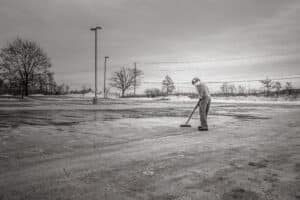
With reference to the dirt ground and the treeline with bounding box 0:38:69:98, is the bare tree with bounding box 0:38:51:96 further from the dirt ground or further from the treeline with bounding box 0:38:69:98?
the dirt ground

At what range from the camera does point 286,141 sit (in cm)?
579

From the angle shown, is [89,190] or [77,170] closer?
[89,190]

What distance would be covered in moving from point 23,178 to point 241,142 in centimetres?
454

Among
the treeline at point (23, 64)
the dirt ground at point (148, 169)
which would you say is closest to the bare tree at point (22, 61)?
the treeline at point (23, 64)

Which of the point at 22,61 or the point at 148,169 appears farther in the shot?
the point at 22,61

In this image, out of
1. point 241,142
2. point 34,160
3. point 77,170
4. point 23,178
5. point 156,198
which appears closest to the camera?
point 156,198

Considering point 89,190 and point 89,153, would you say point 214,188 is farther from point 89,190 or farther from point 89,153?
point 89,153

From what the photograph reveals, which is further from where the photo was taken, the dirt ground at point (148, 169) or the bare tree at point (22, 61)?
the bare tree at point (22, 61)

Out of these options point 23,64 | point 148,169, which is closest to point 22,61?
point 23,64

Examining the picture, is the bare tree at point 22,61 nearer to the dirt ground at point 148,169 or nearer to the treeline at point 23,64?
the treeline at point 23,64

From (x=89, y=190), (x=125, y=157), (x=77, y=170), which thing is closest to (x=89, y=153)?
(x=125, y=157)

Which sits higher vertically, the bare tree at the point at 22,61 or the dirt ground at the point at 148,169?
the bare tree at the point at 22,61

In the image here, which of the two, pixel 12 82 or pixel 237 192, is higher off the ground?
pixel 12 82

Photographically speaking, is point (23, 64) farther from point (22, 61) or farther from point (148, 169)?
point (148, 169)
